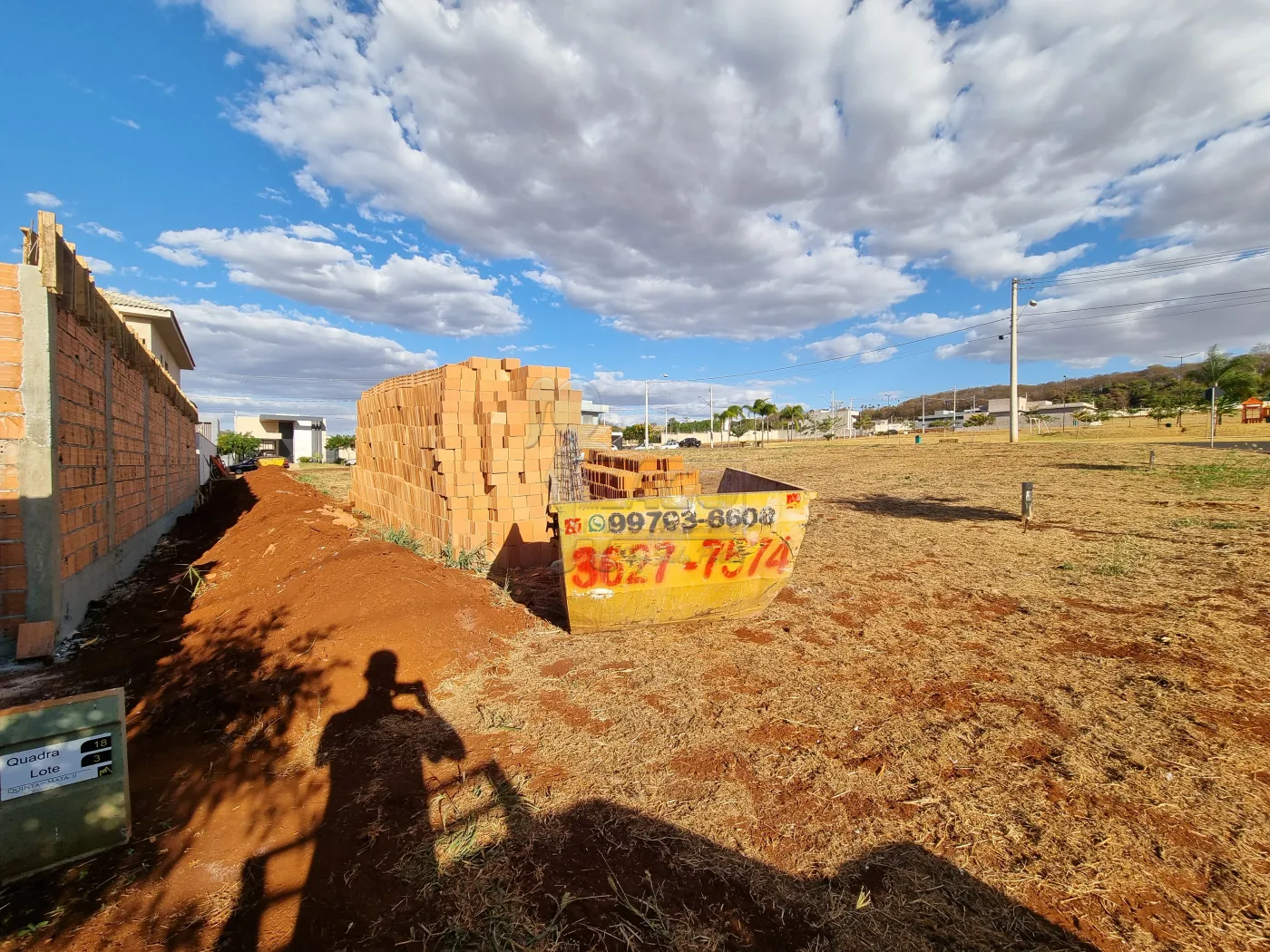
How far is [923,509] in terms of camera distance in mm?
12906

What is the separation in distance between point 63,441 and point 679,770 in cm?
604

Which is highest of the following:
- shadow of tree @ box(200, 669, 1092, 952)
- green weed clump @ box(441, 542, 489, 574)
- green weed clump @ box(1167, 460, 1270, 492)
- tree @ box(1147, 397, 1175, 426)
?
tree @ box(1147, 397, 1175, 426)

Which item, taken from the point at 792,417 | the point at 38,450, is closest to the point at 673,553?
the point at 38,450

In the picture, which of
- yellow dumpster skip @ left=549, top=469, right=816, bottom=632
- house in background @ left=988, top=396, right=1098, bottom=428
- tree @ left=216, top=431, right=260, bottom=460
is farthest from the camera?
house in background @ left=988, top=396, right=1098, bottom=428

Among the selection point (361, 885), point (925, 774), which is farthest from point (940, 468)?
point (361, 885)

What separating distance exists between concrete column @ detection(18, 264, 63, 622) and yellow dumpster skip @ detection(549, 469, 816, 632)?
13.8ft

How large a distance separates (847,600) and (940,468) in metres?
17.6

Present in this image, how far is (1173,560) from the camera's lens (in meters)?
7.36

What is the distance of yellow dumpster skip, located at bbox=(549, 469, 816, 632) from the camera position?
468 centimetres

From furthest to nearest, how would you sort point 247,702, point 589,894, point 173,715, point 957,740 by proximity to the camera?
point 247,702, point 173,715, point 957,740, point 589,894

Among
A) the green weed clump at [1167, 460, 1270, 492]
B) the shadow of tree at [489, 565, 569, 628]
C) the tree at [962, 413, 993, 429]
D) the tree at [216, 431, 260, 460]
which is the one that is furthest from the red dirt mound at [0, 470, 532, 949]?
the tree at [962, 413, 993, 429]

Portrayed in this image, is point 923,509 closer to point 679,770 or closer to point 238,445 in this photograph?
point 679,770

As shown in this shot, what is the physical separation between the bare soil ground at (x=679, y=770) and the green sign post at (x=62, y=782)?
12 centimetres

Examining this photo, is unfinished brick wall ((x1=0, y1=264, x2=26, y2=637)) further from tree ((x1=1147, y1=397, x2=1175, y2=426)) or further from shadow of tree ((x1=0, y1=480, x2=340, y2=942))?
tree ((x1=1147, y1=397, x2=1175, y2=426))
